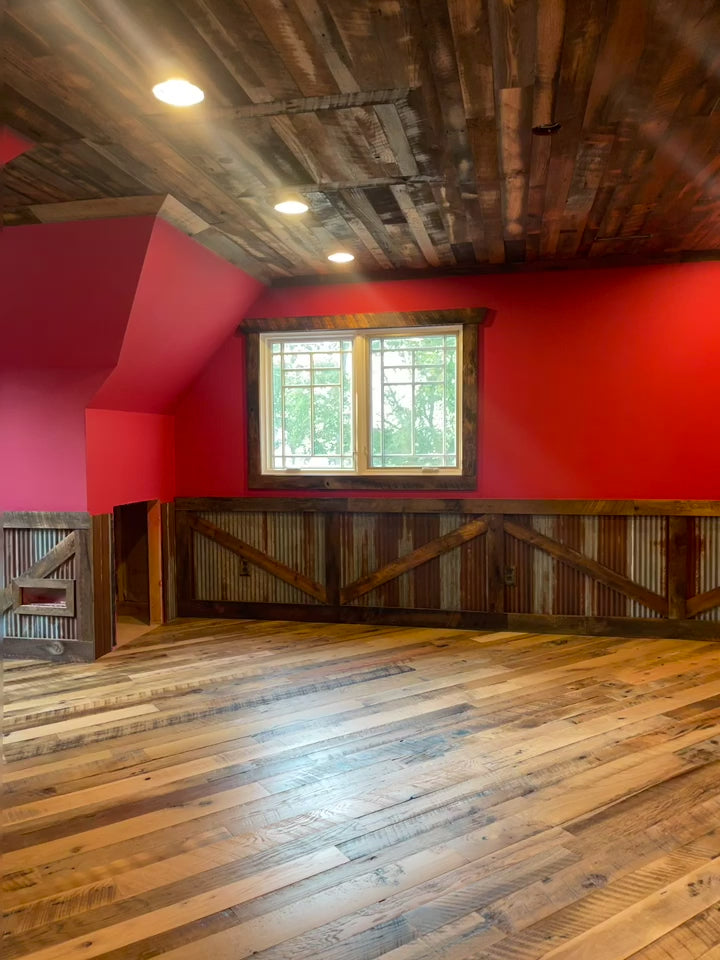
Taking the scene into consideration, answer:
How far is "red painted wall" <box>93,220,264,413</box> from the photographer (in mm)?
3828

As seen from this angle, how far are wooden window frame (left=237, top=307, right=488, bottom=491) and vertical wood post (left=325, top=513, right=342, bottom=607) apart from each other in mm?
243

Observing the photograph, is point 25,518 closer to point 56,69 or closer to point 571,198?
point 56,69

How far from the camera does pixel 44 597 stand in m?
4.36

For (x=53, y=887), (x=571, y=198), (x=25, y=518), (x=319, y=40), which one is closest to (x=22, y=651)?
(x=25, y=518)

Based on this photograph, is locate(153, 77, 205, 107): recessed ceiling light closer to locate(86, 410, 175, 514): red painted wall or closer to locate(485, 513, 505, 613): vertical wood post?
locate(86, 410, 175, 514): red painted wall

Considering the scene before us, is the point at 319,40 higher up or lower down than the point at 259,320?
higher up

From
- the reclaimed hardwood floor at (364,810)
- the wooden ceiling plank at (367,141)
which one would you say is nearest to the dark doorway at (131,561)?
the reclaimed hardwood floor at (364,810)

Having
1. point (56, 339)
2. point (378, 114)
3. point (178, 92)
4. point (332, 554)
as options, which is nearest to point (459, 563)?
point (332, 554)

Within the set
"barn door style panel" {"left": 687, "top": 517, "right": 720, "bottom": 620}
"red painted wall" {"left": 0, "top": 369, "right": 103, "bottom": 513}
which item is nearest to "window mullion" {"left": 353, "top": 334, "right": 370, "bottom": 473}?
"red painted wall" {"left": 0, "top": 369, "right": 103, "bottom": 513}

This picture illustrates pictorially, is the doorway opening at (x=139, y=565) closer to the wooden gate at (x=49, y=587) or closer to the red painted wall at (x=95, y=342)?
the red painted wall at (x=95, y=342)

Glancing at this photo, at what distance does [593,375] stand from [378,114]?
2.65 metres

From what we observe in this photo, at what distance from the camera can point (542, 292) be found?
4707 millimetres

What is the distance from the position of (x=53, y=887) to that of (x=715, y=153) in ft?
12.0

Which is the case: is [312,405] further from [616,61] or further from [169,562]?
[616,61]
